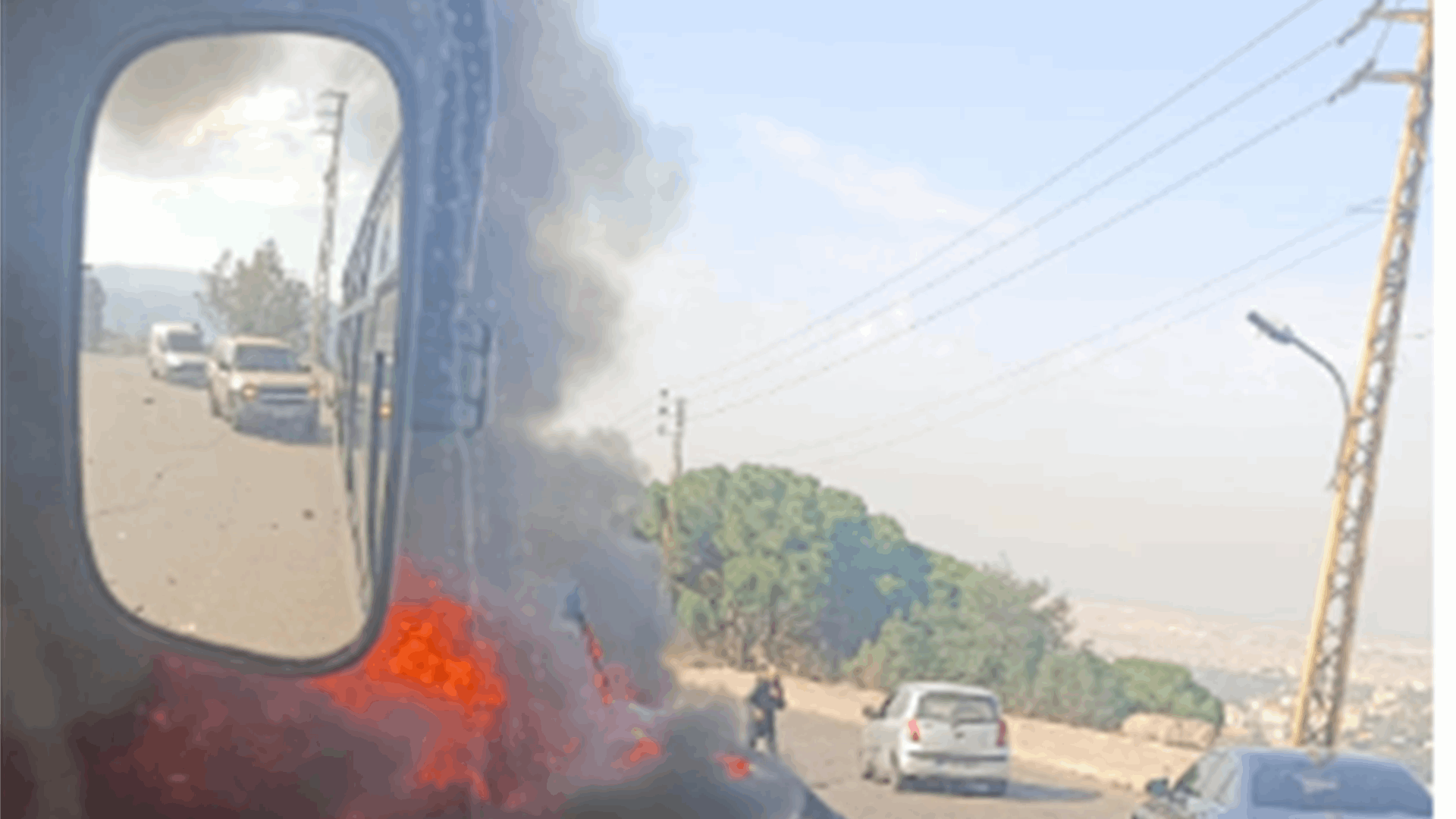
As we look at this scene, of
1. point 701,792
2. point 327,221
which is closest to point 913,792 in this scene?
point 701,792

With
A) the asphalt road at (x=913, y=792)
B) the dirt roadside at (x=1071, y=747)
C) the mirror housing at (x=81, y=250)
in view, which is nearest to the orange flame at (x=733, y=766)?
the mirror housing at (x=81, y=250)

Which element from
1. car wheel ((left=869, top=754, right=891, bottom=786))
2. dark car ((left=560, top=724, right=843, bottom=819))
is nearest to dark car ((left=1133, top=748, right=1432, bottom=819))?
car wheel ((left=869, top=754, right=891, bottom=786))

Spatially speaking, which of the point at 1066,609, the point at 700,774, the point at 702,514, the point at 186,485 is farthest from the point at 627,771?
the point at 1066,609

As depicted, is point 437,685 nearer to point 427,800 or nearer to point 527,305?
point 427,800

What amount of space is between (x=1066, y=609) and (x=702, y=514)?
9.19m

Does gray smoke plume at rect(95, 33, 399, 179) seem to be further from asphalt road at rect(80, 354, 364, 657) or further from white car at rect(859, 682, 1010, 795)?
white car at rect(859, 682, 1010, 795)

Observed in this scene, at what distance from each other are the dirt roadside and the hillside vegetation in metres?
0.18

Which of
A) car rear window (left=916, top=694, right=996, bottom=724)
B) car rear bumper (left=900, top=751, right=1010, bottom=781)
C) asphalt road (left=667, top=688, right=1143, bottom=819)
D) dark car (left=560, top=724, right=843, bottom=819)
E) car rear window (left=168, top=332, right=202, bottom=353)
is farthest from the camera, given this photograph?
car rear bumper (left=900, top=751, right=1010, bottom=781)

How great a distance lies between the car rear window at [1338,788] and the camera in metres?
8.20

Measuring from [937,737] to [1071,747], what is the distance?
8.40 feet

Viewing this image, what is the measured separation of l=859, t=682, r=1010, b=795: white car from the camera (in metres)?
11.4

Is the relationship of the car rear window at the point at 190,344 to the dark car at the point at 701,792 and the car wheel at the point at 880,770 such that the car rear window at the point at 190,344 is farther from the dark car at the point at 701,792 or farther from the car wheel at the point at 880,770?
the car wheel at the point at 880,770

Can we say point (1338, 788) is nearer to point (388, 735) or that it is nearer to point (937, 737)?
point (937, 737)

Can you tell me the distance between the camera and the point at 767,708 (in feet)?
27.3
